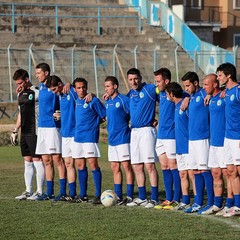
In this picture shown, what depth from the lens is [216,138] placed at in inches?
559

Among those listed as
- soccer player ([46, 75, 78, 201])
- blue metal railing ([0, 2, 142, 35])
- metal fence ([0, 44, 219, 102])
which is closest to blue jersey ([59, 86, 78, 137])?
soccer player ([46, 75, 78, 201])

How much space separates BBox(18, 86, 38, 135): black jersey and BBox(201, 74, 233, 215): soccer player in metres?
3.77

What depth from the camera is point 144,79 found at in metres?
39.4

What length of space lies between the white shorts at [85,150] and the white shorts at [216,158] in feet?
7.81

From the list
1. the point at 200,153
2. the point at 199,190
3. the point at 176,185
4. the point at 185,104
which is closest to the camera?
the point at 200,153

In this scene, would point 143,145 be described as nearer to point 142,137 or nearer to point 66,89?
point 142,137

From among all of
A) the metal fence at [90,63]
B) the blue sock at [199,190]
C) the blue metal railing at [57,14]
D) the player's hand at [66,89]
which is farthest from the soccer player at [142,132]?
the blue metal railing at [57,14]

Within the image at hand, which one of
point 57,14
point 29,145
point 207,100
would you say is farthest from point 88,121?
point 57,14

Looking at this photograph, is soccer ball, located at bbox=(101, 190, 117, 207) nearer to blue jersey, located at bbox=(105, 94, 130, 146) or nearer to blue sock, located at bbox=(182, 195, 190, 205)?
blue jersey, located at bbox=(105, 94, 130, 146)

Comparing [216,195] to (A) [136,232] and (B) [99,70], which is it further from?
(B) [99,70]

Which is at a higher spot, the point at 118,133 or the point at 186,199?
the point at 118,133

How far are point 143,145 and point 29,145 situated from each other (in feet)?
7.64

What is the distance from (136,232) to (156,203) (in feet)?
9.92

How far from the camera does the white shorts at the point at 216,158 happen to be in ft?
46.1
